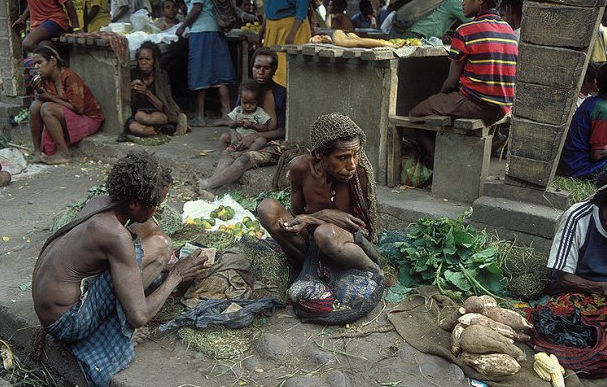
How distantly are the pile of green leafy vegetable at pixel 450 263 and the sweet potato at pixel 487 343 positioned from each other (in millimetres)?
686

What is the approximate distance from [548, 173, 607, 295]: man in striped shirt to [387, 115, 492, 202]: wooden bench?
1487 mm

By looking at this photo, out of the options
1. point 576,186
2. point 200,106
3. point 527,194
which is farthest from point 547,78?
point 200,106

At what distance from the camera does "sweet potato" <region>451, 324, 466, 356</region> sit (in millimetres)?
3594

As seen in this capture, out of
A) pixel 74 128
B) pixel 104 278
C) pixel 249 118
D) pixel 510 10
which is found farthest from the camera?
pixel 74 128

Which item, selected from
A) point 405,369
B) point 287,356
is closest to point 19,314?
point 287,356

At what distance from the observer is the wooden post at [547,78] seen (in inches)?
169

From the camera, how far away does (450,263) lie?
4.38 metres

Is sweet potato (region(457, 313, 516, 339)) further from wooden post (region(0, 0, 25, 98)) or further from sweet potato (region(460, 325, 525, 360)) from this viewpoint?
wooden post (region(0, 0, 25, 98))

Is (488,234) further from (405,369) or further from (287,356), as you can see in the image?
(287,356)

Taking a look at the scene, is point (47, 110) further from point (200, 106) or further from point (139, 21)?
point (139, 21)

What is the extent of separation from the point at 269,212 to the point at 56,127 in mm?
4667

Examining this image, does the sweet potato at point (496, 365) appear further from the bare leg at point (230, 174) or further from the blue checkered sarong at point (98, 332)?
the bare leg at point (230, 174)

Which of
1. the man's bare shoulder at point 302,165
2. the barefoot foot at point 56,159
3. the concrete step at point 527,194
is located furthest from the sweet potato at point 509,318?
the barefoot foot at point 56,159

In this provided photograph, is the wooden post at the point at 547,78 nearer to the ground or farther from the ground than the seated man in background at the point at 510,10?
nearer to the ground
